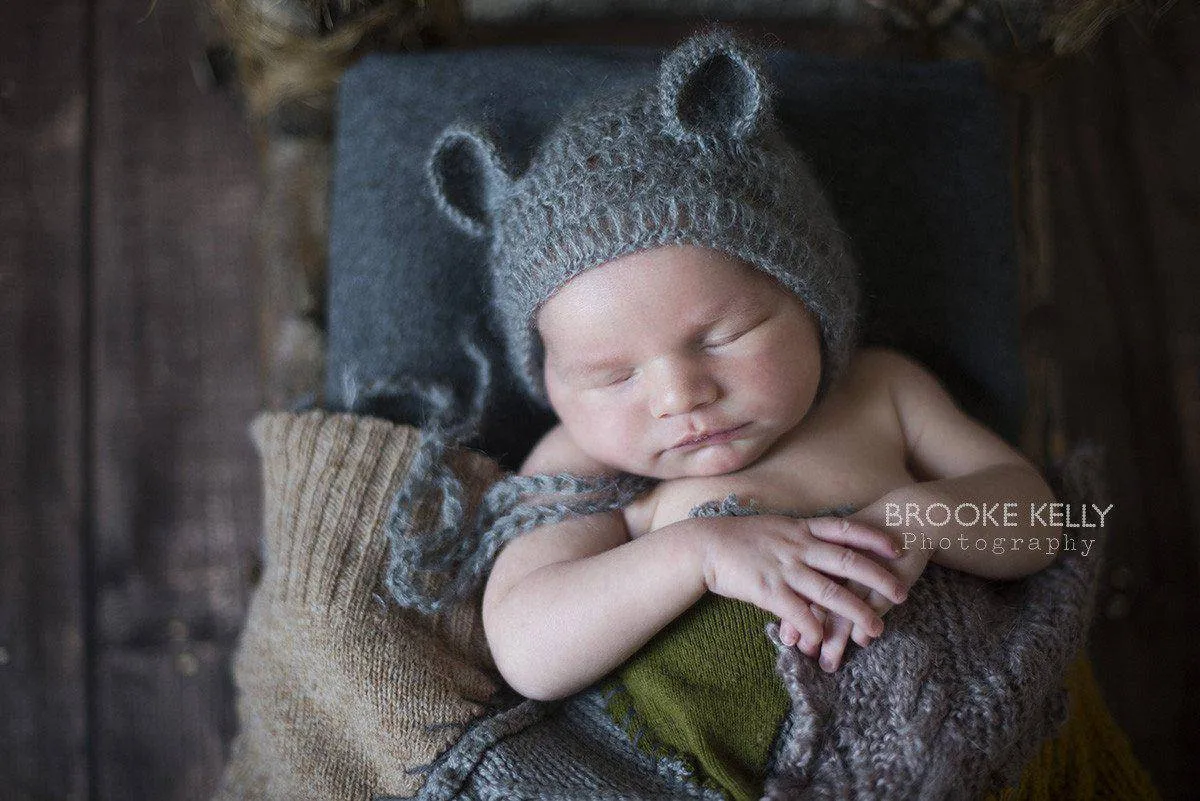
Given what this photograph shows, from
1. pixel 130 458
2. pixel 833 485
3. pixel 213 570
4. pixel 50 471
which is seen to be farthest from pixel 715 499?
pixel 50 471

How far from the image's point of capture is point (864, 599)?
0.98 m

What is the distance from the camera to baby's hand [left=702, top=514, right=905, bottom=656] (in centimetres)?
95

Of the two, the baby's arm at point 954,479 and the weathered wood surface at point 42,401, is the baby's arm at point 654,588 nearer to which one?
the baby's arm at point 954,479

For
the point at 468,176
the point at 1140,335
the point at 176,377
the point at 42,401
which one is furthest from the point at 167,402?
the point at 1140,335

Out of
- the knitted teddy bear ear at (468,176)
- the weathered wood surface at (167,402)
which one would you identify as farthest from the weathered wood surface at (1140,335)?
the weathered wood surface at (167,402)

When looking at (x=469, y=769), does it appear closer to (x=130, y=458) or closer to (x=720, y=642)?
(x=720, y=642)

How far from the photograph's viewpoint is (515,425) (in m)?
1.32

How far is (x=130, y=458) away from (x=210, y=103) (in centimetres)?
70

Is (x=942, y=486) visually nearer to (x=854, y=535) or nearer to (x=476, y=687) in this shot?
(x=854, y=535)

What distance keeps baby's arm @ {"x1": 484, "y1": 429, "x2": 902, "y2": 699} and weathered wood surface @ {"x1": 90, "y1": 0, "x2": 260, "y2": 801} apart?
34.0 inches

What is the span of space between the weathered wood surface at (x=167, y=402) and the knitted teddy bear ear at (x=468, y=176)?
788mm

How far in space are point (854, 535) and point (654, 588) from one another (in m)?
0.22

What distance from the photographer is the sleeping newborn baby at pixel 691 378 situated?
98 centimetres

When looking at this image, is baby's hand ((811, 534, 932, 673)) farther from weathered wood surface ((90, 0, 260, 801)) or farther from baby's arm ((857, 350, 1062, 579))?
weathered wood surface ((90, 0, 260, 801))
